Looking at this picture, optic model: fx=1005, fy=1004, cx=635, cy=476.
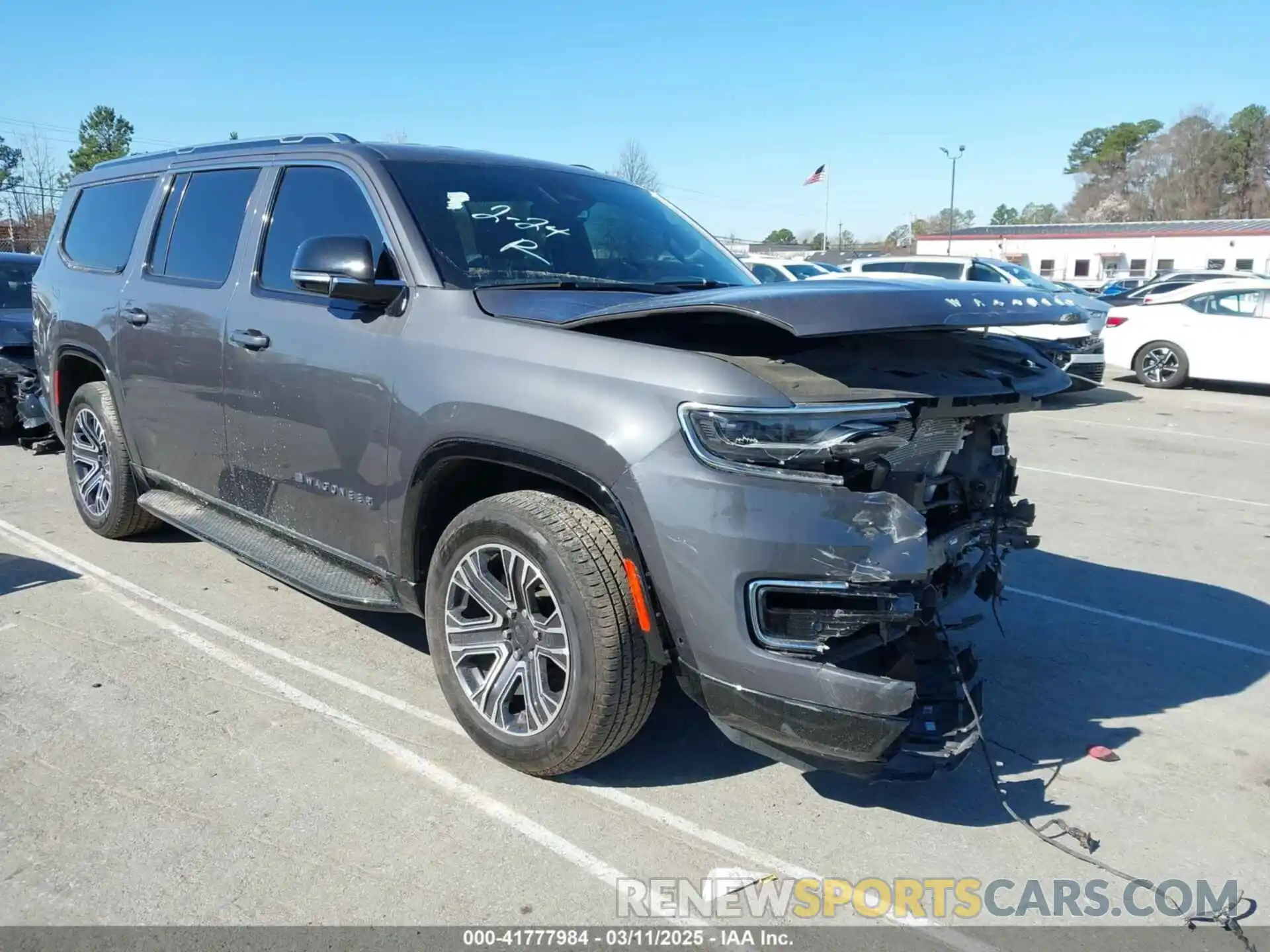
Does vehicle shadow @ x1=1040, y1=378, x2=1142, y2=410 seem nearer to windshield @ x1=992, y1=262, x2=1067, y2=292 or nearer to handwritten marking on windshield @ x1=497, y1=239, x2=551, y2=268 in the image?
windshield @ x1=992, y1=262, x2=1067, y2=292

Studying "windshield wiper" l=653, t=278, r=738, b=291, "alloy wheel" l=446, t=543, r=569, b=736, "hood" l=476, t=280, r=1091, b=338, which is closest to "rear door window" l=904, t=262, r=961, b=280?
"windshield wiper" l=653, t=278, r=738, b=291

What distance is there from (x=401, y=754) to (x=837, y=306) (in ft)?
7.00

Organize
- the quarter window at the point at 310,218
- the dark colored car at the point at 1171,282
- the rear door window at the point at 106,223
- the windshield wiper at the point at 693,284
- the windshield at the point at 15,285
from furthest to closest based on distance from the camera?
the dark colored car at the point at 1171,282 → the windshield at the point at 15,285 → the rear door window at the point at 106,223 → the windshield wiper at the point at 693,284 → the quarter window at the point at 310,218

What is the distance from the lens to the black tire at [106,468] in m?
5.53

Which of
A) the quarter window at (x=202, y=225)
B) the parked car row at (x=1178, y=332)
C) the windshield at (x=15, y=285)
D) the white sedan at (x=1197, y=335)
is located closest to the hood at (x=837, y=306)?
the quarter window at (x=202, y=225)

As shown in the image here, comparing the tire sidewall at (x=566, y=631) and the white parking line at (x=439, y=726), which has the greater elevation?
the tire sidewall at (x=566, y=631)

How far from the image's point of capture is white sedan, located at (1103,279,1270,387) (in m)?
14.3

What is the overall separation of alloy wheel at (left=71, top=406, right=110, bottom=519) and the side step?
703 mm

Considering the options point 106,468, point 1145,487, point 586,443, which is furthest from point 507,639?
point 1145,487

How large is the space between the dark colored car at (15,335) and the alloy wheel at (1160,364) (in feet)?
47.8

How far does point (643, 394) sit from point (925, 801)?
1654 mm

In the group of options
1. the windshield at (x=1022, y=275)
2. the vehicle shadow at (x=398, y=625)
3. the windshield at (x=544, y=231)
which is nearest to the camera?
the windshield at (x=544, y=231)

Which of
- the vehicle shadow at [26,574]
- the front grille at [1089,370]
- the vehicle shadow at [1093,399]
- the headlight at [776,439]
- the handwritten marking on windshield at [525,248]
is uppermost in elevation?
the handwritten marking on windshield at [525,248]

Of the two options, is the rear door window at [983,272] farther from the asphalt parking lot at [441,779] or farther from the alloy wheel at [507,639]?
the alloy wheel at [507,639]
